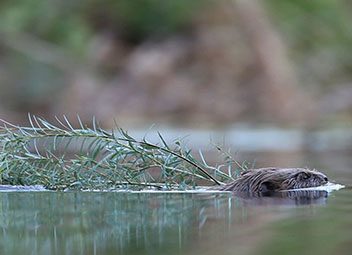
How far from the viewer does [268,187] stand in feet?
24.3

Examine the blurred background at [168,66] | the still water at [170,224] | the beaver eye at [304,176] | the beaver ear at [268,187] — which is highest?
the blurred background at [168,66]

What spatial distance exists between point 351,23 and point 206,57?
4576 millimetres

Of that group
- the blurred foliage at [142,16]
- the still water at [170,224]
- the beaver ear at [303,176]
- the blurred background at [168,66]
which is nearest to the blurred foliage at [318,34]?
the blurred background at [168,66]

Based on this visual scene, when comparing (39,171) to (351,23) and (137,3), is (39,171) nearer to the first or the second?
(137,3)

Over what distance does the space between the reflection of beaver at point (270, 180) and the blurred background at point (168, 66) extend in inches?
602

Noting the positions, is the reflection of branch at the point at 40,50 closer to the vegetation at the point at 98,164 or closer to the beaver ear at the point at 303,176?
the vegetation at the point at 98,164

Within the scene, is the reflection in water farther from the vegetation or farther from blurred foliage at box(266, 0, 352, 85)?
blurred foliage at box(266, 0, 352, 85)

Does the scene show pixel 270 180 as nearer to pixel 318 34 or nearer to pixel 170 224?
A: pixel 170 224

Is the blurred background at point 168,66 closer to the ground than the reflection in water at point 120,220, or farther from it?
farther from it

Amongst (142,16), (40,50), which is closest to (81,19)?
(142,16)

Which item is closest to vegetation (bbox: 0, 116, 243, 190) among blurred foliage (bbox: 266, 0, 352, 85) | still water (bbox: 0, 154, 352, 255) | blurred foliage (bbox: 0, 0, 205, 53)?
still water (bbox: 0, 154, 352, 255)

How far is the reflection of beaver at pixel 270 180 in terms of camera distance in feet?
24.1

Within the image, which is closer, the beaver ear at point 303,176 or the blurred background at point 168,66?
the beaver ear at point 303,176

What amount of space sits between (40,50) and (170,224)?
64.4ft
